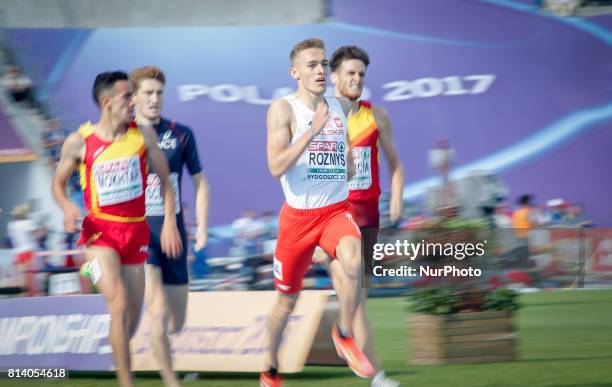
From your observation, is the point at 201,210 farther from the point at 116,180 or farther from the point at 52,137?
the point at 52,137

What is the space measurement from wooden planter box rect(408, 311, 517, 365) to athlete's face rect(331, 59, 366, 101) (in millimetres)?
2352

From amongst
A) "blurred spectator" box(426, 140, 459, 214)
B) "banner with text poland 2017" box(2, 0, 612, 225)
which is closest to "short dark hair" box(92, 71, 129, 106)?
"blurred spectator" box(426, 140, 459, 214)

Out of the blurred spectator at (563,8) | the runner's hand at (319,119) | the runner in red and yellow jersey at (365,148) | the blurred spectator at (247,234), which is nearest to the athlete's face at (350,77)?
the runner in red and yellow jersey at (365,148)

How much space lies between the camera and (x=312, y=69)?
25.6ft

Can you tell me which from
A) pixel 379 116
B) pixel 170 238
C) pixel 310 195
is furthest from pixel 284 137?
pixel 379 116

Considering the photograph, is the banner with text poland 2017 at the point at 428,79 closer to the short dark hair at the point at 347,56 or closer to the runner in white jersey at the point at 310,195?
the short dark hair at the point at 347,56

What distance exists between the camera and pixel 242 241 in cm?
2209

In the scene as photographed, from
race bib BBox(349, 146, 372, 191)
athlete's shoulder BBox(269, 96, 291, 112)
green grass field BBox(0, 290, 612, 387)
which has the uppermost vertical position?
athlete's shoulder BBox(269, 96, 291, 112)

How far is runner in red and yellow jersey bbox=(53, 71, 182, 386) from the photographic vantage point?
7.42 metres

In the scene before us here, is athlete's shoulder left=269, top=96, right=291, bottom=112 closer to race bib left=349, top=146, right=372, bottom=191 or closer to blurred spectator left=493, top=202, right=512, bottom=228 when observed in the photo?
race bib left=349, top=146, right=372, bottom=191

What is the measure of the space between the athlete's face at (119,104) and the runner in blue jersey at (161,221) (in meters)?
0.55

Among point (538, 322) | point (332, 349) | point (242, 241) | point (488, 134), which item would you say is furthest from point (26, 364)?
point (488, 134)

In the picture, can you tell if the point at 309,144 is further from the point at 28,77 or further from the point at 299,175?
the point at 28,77

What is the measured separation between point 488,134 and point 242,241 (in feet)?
22.6
